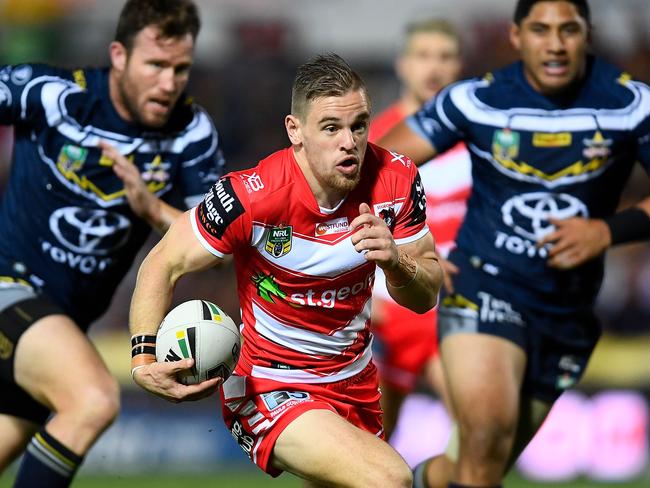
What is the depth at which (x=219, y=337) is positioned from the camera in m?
5.14

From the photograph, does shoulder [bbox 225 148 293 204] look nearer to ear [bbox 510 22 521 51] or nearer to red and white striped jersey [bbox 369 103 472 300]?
ear [bbox 510 22 521 51]

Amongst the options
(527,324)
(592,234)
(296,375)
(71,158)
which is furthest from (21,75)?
(592,234)

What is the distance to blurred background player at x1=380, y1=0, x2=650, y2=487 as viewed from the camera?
667 centimetres

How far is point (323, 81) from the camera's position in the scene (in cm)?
514

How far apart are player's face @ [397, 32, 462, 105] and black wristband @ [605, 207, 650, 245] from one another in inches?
99.4

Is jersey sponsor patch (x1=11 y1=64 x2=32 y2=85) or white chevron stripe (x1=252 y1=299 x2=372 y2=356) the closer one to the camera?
white chevron stripe (x1=252 y1=299 x2=372 y2=356)

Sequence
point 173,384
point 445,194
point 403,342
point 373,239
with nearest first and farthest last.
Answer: point 373,239
point 173,384
point 445,194
point 403,342

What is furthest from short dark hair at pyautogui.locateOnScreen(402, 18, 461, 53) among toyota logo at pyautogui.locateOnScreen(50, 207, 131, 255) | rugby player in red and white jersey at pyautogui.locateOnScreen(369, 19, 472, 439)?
toyota logo at pyautogui.locateOnScreen(50, 207, 131, 255)

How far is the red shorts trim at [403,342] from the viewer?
28.7ft

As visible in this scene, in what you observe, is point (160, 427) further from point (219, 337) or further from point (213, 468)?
point (219, 337)

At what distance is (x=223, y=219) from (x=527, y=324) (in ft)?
7.65

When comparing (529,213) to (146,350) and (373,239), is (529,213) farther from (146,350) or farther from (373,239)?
(146,350)

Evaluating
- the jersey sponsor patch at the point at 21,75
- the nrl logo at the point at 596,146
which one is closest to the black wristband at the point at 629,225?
the nrl logo at the point at 596,146

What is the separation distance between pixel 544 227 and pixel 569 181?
0.28 meters
